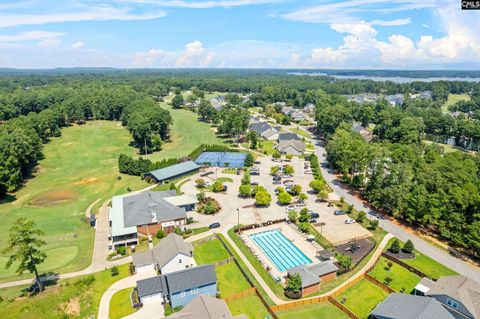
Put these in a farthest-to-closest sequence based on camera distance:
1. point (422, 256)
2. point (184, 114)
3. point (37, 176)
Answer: point (184, 114) → point (37, 176) → point (422, 256)

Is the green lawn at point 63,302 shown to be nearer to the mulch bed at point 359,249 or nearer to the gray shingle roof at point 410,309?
the gray shingle roof at point 410,309

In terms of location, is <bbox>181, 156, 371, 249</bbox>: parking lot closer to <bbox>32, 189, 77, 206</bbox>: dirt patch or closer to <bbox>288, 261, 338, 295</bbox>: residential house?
<bbox>288, 261, 338, 295</bbox>: residential house

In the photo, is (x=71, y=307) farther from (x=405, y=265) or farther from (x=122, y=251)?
(x=405, y=265)

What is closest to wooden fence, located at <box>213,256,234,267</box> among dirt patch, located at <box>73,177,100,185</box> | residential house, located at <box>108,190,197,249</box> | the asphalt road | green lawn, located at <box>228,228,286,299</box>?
green lawn, located at <box>228,228,286,299</box>

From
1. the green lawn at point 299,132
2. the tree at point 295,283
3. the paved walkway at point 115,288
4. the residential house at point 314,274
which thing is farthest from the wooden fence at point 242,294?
the green lawn at point 299,132

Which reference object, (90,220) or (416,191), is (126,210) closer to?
(90,220)

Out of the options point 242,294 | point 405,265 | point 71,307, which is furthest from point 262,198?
point 71,307

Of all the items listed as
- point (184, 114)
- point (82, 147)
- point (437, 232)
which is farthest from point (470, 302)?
point (184, 114)
